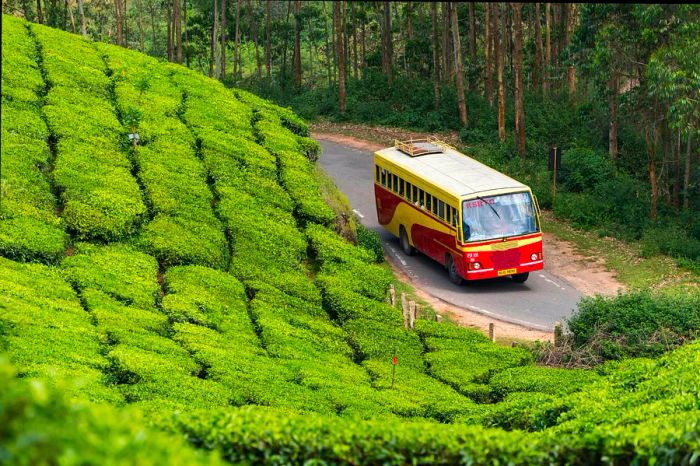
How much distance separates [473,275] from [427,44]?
3103cm

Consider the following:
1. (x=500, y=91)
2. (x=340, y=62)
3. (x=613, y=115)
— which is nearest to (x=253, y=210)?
(x=500, y=91)

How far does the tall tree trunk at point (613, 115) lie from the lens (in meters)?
37.2

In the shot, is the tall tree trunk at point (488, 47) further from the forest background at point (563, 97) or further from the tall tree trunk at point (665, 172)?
the tall tree trunk at point (665, 172)

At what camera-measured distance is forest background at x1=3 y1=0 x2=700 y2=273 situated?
31.3 metres

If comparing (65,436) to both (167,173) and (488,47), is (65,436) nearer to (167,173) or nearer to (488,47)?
(167,173)

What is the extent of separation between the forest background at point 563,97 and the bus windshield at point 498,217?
5.18 meters

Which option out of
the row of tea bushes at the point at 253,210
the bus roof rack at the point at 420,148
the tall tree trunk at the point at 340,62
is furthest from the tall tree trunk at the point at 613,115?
the row of tea bushes at the point at 253,210

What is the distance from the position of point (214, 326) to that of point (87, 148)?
789 cm

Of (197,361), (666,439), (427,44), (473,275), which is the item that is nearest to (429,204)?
(473,275)

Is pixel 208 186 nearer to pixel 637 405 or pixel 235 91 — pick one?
pixel 235 91

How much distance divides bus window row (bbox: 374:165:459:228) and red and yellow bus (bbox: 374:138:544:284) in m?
0.02

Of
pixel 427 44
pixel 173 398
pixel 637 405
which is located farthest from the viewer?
pixel 427 44

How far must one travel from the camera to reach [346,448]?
31.0 ft

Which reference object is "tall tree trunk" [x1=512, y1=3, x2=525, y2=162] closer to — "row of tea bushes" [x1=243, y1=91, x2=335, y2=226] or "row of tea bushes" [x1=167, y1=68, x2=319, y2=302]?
"row of tea bushes" [x1=243, y1=91, x2=335, y2=226]
